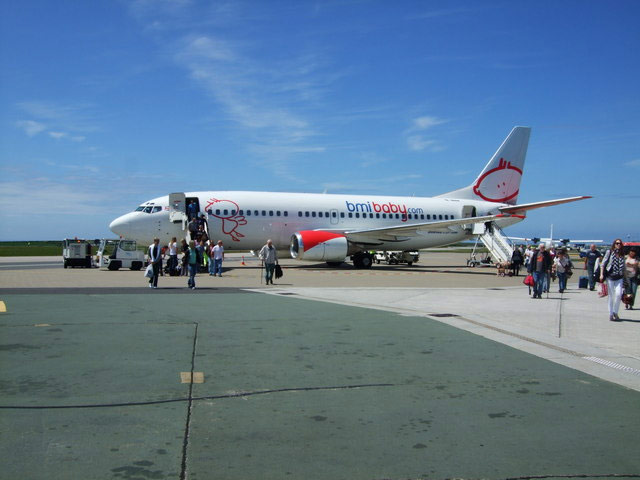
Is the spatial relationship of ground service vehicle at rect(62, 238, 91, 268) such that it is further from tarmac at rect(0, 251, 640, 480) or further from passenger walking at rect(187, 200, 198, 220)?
tarmac at rect(0, 251, 640, 480)

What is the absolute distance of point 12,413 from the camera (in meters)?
4.85

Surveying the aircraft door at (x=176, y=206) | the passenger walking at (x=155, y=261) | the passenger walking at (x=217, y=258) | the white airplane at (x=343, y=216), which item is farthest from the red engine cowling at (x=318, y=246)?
the passenger walking at (x=155, y=261)

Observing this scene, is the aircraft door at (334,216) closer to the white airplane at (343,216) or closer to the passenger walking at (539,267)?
the white airplane at (343,216)

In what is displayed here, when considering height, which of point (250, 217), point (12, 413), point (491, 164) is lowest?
point (12, 413)

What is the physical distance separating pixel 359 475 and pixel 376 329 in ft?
19.7

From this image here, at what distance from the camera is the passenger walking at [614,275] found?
37.5ft

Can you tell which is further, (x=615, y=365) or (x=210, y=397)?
(x=615, y=365)

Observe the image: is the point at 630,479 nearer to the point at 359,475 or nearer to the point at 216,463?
the point at 359,475

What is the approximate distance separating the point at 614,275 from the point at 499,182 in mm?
26282

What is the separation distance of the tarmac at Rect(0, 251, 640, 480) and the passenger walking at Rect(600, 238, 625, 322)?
0.50m

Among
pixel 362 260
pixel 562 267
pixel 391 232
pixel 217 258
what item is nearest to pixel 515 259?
pixel 391 232

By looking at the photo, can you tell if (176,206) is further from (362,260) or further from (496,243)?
(496,243)

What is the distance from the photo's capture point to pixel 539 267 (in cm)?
1562

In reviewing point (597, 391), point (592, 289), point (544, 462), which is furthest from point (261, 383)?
point (592, 289)
